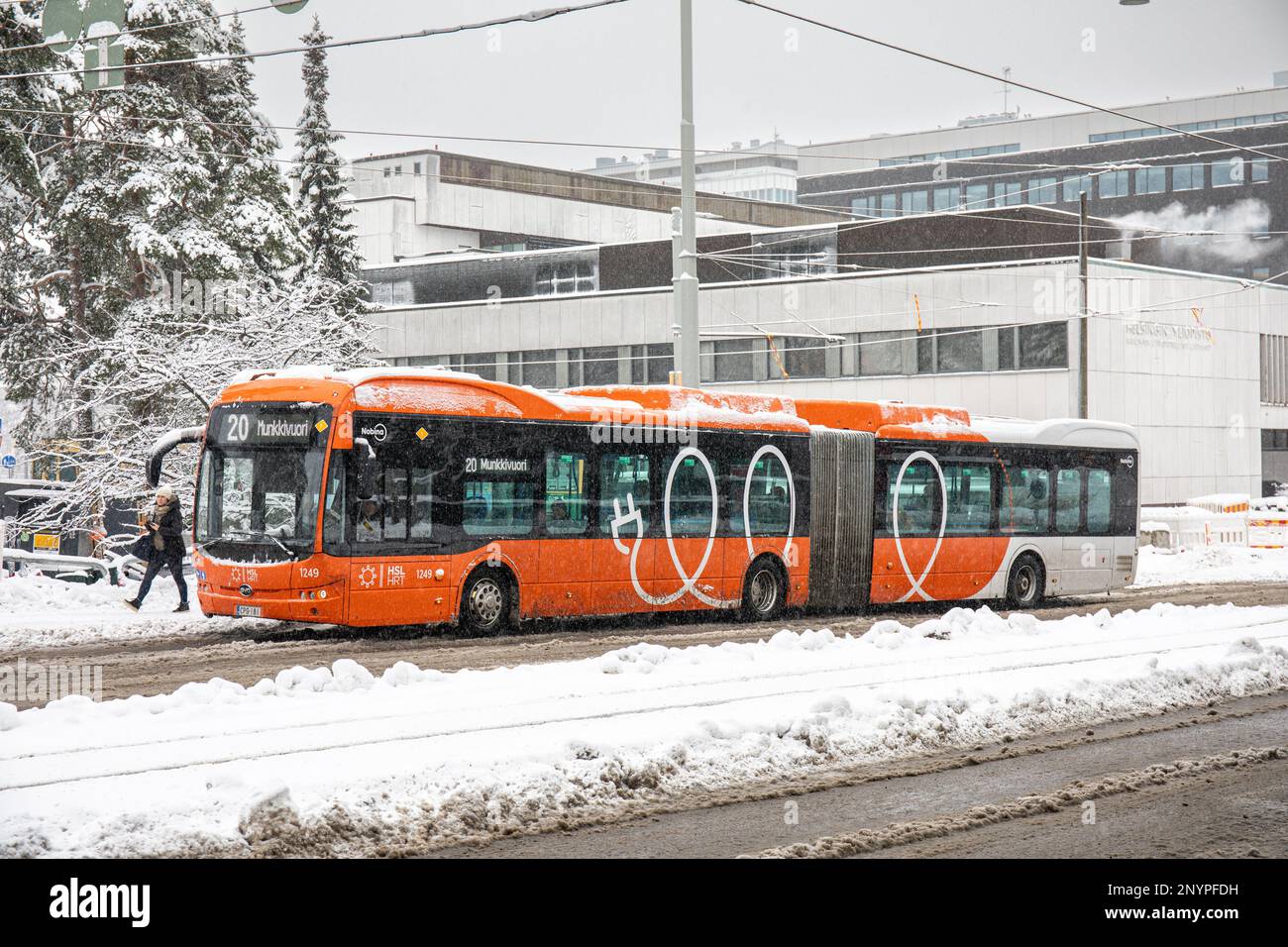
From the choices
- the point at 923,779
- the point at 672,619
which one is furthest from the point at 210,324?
the point at 923,779

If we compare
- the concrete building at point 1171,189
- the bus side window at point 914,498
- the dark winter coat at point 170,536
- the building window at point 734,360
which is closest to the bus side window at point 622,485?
the bus side window at point 914,498

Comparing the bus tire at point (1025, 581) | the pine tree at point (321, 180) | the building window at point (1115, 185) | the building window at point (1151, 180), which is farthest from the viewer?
the building window at point (1115, 185)

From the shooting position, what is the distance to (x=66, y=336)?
31750 millimetres

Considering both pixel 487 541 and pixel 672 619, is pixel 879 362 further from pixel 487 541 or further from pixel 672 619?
pixel 487 541

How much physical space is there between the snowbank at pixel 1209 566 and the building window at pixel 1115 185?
56005 millimetres

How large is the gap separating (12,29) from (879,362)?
104 feet

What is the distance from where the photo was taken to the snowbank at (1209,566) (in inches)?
1207

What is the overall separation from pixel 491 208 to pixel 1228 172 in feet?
143

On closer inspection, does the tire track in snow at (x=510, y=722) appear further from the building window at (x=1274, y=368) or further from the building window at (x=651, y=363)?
the building window at (x=1274, y=368)

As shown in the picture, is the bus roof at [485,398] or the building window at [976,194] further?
the building window at [976,194]

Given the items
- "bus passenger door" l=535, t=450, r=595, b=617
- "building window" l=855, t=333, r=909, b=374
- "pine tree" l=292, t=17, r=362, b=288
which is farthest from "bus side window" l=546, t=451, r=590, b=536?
"building window" l=855, t=333, r=909, b=374

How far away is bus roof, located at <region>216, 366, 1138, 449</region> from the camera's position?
16734 millimetres

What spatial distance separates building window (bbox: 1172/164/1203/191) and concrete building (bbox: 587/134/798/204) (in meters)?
52.8
